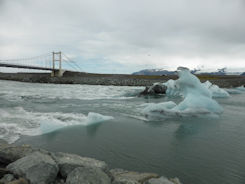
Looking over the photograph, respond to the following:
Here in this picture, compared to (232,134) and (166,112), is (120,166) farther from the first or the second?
(166,112)

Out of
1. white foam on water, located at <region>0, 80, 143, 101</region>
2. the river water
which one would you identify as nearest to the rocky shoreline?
the river water

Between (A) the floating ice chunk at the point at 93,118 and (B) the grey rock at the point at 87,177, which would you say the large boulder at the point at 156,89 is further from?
(B) the grey rock at the point at 87,177

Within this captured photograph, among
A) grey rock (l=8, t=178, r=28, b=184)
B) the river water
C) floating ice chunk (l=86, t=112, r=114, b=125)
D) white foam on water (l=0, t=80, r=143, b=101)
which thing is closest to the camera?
grey rock (l=8, t=178, r=28, b=184)

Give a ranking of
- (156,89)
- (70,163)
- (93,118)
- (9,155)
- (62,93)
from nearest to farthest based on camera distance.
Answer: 1. (70,163)
2. (9,155)
3. (93,118)
4. (62,93)
5. (156,89)

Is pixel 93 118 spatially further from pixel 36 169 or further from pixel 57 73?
pixel 57 73

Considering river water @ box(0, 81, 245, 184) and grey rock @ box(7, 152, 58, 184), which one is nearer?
grey rock @ box(7, 152, 58, 184)

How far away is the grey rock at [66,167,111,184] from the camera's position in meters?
2.53

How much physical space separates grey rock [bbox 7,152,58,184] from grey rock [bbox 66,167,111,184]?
305 mm

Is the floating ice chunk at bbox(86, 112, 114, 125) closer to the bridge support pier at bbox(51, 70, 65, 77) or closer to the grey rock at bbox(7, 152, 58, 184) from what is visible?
the grey rock at bbox(7, 152, 58, 184)

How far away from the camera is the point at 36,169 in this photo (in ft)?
8.93

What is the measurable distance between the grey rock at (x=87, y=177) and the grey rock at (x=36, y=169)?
305 mm

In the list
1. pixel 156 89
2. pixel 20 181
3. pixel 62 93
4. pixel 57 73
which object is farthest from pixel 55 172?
pixel 57 73

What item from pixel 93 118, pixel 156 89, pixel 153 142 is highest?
pixel 156 89

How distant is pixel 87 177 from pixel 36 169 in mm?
796
